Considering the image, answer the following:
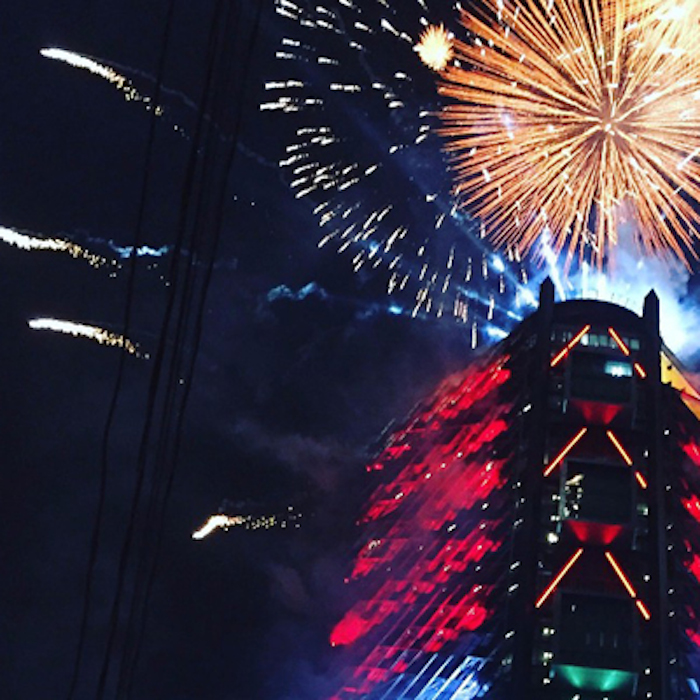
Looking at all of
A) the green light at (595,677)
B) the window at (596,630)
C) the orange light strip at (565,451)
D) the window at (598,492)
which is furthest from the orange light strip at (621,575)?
the orange light strip at (565,451)

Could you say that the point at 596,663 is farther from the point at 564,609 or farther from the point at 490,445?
the point at 490,445

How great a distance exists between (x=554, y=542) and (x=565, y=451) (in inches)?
118

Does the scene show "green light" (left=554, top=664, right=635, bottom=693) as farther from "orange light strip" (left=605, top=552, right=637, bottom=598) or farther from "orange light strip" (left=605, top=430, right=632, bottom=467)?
"orange light strip" (left=605, top=430, right=632, bottom=467)

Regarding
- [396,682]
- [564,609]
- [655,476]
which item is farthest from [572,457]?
[396,682]

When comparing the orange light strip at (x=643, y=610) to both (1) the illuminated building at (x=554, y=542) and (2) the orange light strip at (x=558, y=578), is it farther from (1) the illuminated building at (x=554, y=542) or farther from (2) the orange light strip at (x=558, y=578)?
(2) the orange light strip at (x=558, y=578)

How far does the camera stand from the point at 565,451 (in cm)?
3164

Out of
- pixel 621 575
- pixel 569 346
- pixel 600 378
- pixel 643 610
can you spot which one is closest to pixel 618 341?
pixel 569 346

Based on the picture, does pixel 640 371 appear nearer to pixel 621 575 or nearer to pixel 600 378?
pixel 600 378

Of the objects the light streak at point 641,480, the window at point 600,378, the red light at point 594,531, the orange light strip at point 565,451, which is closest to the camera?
the red light at point 594,531

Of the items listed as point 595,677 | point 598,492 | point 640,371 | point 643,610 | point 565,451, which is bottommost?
point 595,677

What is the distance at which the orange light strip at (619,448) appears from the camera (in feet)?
102

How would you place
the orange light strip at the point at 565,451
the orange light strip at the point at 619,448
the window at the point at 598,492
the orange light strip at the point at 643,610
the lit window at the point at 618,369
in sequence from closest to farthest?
the orange light strip at the point at 643,610 < the window at the point at 598,492 < the orange light strip at the point at 619,448 < the orange light strip at the point at 565,451 < the lit window at the point at 618,369

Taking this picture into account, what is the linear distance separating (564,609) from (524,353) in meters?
10.2

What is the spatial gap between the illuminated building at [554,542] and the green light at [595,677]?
0.04m
